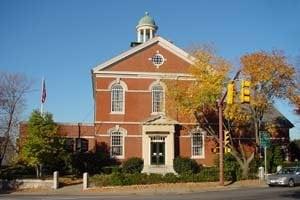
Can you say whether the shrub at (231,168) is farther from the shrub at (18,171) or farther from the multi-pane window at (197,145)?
the shrub at (18,171)

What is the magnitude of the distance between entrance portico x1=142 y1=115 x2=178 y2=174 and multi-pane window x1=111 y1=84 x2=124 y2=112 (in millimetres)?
3138

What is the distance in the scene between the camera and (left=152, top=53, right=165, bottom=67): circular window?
51000mm

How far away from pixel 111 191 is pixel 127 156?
13.9 meters

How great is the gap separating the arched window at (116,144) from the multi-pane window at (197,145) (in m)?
7.00

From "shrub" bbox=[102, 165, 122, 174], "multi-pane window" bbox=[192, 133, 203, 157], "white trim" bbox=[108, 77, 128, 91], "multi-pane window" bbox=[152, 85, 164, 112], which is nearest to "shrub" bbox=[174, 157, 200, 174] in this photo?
"multi-pane window" bbox=[192, 133, 203, 157]

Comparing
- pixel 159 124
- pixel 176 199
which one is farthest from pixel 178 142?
pixel 176 199

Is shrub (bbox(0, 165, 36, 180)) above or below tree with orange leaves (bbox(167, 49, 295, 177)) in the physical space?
below

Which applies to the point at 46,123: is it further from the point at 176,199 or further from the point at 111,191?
the point at 176,199

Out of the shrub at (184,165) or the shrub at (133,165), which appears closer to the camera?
the shrub at (133,165)

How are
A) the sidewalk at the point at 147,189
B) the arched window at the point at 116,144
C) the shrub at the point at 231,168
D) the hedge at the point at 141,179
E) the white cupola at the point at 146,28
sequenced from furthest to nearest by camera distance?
the white cupola at the point at 146,28 < the arched window at the point at 116,144 < the shrub at the point at 231,168 < the hedge at the point at 141,179 < the sidewalk at the point at 147,189

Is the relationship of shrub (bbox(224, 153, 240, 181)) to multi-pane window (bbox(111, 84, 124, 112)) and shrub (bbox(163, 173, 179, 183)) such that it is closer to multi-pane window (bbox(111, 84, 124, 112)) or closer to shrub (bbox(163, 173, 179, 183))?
shrub (bbox(163, 173, 179, 183))

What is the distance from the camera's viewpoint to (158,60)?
51.1 meters

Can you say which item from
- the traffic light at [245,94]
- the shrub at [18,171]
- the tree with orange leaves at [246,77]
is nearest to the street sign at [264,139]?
the tree with orange leaves at [246,77]

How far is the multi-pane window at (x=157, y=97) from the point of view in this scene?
5066 centimetres
